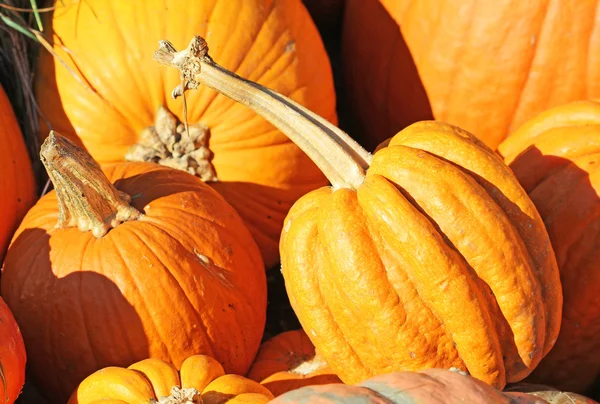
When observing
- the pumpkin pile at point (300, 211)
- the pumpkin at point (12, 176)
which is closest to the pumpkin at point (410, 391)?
the pumpkin pile at point (300, 211)

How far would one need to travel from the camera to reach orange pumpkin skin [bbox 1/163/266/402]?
2461 millimetres

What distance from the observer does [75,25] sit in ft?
9.94

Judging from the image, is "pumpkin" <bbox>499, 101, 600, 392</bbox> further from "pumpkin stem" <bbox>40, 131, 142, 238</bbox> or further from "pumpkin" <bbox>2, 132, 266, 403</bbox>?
"pumpkin stem" <bbox>40, 131, 142, 238</bbox>

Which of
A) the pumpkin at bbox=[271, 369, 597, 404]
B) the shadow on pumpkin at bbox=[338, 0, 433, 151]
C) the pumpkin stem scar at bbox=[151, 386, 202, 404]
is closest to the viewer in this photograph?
the pumpkin at bbox=[271, 369, 597, 404]

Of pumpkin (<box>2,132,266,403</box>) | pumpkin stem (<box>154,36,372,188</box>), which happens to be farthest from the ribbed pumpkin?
pumpkin stem (<box>154,36,372,188</box>)

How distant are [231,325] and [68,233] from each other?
61 cm

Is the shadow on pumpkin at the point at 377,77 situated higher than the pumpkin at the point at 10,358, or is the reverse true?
the shadow on pumpkin at the point at 377,77

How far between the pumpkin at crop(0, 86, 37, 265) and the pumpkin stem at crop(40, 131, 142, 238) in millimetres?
419

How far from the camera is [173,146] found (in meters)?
2.99

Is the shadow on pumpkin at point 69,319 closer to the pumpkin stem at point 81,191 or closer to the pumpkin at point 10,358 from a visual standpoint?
the pumpkin stem at point 81,191

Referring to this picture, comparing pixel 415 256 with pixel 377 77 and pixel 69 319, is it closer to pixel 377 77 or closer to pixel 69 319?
pixel 69 319

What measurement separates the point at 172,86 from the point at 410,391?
5.49 ft

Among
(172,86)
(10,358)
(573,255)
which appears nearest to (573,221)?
(573,255)

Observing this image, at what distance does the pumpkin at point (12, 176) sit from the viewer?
290 centimetres
